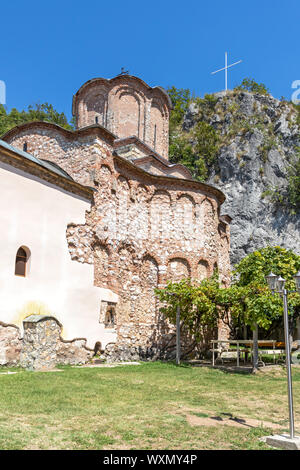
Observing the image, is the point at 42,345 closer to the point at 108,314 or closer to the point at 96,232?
the point at 108,314

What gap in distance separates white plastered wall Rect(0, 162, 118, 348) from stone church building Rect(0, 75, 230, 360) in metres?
0.03

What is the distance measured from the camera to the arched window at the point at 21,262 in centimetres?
1027

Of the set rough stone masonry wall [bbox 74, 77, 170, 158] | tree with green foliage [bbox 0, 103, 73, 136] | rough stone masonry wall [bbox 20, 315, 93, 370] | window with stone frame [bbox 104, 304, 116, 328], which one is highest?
tree with green foliage [bbox 0, 103, 73, 136]

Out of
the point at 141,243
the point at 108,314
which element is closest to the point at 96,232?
the point at 141,243

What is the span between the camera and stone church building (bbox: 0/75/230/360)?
10.4 metres

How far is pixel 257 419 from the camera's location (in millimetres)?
5680

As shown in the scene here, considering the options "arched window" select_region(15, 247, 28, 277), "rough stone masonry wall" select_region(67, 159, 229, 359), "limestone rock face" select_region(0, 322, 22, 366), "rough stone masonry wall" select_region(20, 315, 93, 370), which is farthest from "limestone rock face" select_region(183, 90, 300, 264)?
"limestone rock face" select_region(0, 322, 22, 366)

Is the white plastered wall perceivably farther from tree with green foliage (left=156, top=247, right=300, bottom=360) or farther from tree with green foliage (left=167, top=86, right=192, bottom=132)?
tree with green foliage (left=167, top=86, right=192, bottom=132)

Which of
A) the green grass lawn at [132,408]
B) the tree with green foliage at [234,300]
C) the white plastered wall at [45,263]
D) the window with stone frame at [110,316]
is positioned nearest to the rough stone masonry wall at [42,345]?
the white plastered wall at [45,263]

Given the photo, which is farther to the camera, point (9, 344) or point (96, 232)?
point (96, 232)

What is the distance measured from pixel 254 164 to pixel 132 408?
1001 inches

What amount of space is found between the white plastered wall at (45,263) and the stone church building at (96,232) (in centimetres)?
3

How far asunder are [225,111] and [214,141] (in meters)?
3.38

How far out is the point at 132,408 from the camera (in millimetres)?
5895
